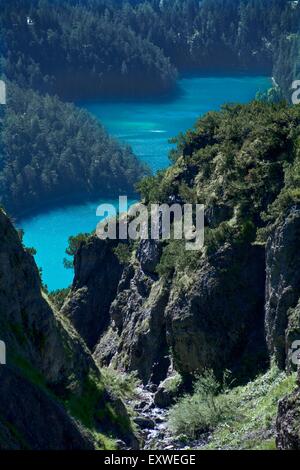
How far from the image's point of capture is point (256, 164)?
151 feet

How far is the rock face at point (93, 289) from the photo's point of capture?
5475cm

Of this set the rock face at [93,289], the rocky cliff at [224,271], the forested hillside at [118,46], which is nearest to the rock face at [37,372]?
the rocky cliff at [224,271]

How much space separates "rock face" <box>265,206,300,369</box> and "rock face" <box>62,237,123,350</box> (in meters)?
16.3

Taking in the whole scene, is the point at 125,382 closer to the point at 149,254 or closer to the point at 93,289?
the point at 149,254

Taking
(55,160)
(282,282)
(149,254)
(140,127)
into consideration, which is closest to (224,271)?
(282,282)

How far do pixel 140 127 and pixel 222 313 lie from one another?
347 feet

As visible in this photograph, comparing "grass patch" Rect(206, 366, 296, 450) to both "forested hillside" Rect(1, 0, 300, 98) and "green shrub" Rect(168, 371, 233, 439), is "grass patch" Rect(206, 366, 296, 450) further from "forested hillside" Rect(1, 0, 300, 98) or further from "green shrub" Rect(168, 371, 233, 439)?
"forested hillside" Rect(1, 0, 300, 98)

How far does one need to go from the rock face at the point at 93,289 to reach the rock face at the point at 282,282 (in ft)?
53.6

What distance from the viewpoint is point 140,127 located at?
148m

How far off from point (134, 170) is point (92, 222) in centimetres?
2068

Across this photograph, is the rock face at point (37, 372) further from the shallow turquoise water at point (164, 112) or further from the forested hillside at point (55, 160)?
the shallow turquoise water at point (164, 112)

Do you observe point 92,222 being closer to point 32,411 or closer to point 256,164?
point 256,164

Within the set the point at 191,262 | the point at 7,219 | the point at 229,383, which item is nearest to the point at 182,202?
the point at 191,262

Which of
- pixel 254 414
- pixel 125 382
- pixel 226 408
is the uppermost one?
pixel 254 414
